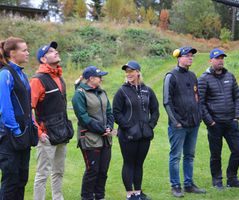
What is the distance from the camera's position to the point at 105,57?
20.5 meters

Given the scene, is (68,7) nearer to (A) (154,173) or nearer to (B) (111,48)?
(B) (111,48)

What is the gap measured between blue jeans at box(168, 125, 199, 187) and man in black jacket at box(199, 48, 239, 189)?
0.36 meters

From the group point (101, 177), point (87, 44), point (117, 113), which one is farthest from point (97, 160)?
point (87, 44)

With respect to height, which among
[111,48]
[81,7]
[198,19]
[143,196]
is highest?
[81,7]

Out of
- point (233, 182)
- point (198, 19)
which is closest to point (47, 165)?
point (233, 182)

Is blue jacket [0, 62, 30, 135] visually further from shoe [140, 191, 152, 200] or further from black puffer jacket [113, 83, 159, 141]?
shoe [140, 191, 152, 200]

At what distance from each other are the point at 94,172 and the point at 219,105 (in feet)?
6.93

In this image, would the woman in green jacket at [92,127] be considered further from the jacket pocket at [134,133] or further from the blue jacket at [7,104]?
the blue jacket at [7,104]

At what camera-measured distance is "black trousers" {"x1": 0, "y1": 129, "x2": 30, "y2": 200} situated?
4027 mm

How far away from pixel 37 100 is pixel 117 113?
3.82 feet

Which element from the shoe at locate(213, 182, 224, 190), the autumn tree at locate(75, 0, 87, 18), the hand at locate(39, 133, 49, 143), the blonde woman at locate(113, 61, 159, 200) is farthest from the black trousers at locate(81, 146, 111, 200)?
the autumn tree at locate(75, 0, 87, 18)

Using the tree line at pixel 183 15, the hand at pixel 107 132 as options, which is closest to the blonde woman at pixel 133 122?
the hand at pixel 107 132

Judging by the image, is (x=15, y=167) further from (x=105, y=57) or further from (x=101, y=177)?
(x=105, y=57)

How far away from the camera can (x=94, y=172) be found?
527cm
